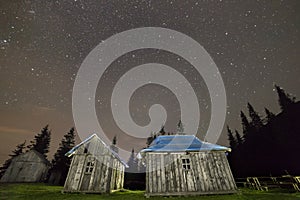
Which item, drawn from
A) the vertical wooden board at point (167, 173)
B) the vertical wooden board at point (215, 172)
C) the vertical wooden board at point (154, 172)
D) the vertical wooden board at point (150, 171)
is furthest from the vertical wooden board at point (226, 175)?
the vertical wooden board at point (150, 171)

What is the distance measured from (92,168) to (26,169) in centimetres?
2465

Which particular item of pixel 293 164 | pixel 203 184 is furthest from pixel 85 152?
pixel 293 164

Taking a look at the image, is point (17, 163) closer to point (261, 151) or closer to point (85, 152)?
point (85, 152)

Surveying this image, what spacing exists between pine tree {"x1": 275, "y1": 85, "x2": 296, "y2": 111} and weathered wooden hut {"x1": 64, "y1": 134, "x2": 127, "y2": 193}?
3595 centimetres

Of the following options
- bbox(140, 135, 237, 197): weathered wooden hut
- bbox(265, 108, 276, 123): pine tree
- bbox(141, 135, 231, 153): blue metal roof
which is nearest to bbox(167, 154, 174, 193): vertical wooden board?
bbox(140, 135, 237, 197): weathered wooden hut

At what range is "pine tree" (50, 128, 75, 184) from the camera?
3369 centimetres

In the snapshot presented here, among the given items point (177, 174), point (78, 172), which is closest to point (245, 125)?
point (177, 174)

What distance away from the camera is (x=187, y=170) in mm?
13305

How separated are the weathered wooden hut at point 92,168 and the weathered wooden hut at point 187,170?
459 centimetres

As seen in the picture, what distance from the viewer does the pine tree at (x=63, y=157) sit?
33.7m

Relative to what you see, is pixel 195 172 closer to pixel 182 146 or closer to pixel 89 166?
pixel 182 146

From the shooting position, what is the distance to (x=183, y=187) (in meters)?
12.6

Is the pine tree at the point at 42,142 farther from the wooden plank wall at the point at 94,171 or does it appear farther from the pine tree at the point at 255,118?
the pine tree at the point at 255,118

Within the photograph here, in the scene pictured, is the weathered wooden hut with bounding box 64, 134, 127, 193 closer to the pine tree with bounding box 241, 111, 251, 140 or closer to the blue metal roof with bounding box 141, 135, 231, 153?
the blue metal roof with bounding box 141, 135, 231, 153
